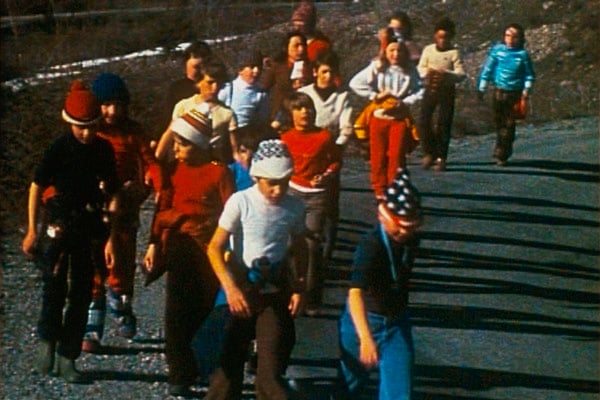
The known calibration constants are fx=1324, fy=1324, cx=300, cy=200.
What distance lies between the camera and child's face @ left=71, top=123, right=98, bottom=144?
687 centimetres

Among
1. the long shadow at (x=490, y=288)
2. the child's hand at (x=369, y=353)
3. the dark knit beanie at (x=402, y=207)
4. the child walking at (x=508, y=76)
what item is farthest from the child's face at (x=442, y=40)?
the child's hand at (x=369, y=353)

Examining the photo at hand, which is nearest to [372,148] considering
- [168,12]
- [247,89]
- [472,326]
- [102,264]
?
[247,89]

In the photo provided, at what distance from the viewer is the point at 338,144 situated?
8109mm

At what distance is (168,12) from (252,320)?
9278 millimetres

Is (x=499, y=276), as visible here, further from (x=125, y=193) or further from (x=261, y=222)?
(x=261, y=222)

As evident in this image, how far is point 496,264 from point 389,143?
4.07ft

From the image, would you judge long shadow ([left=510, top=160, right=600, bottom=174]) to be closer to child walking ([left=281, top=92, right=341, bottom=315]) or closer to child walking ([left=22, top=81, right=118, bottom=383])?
child walking ([left=281, top=92, right=341, bottom=315])

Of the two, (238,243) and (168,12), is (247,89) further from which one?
(168,12)

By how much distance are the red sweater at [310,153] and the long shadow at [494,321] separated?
1103 millimetres

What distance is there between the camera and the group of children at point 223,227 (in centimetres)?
601

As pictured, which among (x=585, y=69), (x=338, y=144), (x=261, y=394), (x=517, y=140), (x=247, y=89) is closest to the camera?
(x=261, y=394)

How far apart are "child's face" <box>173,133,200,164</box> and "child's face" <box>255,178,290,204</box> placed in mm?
648

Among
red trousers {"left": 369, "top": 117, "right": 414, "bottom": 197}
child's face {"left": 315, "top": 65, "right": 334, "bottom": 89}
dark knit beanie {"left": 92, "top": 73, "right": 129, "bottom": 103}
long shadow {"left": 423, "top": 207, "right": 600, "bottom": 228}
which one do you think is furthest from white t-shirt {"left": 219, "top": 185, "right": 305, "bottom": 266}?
long shadow {"left": 423, "top": 207, "right": 600, "bottom": 228}

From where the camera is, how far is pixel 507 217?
1100cm
